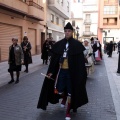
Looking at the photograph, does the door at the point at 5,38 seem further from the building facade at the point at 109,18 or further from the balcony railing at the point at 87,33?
the balcony railing at the point at 87,33

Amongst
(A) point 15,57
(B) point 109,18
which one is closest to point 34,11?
(A) point 15,57

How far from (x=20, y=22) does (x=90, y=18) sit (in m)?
49.1

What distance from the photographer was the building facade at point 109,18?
6339 centimetres

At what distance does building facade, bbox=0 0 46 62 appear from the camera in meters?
16.6

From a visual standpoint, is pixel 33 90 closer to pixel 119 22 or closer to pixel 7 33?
pixel 7 33

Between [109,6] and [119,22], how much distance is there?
501 centimetres

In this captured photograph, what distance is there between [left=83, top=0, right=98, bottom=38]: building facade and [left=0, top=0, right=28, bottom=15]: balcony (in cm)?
4750

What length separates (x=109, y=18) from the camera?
2571 inches

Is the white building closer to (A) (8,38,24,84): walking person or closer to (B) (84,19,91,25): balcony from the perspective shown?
(B) (84,19,91,25): balcony

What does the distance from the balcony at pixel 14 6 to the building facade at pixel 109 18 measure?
148ft

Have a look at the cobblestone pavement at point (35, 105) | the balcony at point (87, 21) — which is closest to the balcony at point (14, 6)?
the cobblestone pavement at point (35, 105)

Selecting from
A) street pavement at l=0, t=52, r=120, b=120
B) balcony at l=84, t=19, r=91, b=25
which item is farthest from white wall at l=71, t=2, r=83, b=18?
street pavement at l=0, t=52, r=120, b=120

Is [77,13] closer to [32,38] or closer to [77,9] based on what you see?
[77,9]

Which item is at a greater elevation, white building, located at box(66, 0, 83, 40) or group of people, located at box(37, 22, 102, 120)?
white building, located at box(66, 0, 83, 40)
